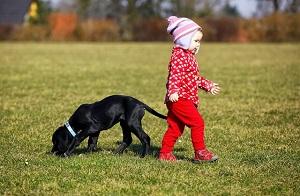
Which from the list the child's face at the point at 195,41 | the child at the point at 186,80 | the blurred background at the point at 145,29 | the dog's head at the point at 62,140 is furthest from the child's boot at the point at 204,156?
the blurred background at the point at 145,29

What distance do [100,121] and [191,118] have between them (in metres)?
1.05

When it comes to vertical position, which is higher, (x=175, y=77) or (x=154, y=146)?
(x=175, y=77)

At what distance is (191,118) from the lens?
6.58 m

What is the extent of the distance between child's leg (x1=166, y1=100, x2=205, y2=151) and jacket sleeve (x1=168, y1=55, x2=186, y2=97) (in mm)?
172

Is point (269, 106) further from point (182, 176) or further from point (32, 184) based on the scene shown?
point (32, 184)

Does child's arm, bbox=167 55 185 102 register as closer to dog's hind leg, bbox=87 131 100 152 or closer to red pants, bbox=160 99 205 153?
red pants, bbox=160 99 205 153

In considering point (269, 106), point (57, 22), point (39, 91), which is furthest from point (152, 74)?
point (57, 22)

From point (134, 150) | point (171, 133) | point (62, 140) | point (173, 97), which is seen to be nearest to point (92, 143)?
point (62, 140)

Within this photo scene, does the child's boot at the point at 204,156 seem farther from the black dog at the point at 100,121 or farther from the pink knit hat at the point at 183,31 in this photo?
the pink knit hat at the point at 183,31

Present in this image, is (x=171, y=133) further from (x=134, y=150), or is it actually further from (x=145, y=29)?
(x=145, y=29)

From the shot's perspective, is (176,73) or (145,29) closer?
(176,73)

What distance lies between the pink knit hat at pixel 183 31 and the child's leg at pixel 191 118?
0.66 meters

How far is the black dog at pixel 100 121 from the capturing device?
6750 millimetres

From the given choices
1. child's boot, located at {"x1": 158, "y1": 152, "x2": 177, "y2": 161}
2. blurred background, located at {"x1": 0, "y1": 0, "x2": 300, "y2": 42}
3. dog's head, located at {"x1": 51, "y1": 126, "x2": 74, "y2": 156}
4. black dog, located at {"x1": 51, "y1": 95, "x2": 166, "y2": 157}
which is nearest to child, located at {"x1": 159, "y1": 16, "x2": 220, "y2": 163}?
child's boot, located at {"x1": 158, "y1": 152, "x2": 177, "y2": 161}
